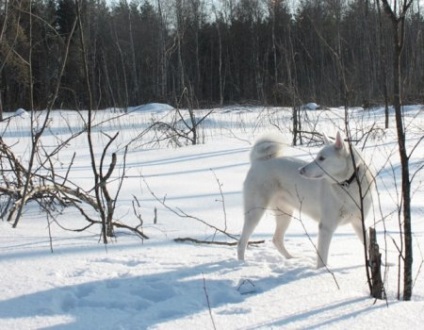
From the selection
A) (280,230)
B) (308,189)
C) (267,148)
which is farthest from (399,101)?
(280,230)

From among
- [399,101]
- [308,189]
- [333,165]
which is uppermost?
[399,101]

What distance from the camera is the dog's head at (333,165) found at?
3809 millimetres

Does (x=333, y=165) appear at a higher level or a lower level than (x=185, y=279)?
higher

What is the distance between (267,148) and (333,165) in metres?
0.55

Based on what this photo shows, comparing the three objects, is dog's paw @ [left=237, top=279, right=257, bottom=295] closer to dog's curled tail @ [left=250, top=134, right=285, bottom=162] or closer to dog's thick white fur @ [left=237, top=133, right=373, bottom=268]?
dog's thick white fur @ [left=237, top=133, right=373, bottom=268]

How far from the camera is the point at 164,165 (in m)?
8.55

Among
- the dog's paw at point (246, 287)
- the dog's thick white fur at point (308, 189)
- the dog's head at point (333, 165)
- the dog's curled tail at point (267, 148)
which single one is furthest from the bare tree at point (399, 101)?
the dog's curled tail at point (267, 148)

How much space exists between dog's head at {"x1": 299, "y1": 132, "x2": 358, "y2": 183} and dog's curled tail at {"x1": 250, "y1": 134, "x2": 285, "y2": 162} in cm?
37

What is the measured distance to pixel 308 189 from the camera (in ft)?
13.1

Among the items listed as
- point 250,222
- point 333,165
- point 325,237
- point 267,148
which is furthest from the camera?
point 267,148

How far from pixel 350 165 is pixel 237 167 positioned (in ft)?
14.0

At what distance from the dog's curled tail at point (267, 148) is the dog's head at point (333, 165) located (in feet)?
1.22

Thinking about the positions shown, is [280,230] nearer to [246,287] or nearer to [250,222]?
[250,222]

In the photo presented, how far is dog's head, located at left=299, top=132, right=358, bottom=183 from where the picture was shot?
3.81m
